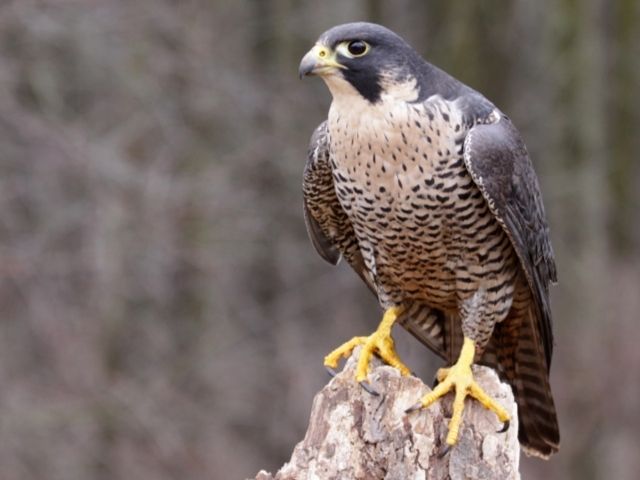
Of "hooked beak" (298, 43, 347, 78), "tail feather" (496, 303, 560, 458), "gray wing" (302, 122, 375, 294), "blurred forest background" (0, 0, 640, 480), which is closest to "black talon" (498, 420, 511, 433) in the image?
"tail feather" (496, 303, 560, 458)

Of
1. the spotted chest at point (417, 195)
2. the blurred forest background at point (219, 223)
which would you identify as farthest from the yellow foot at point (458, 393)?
the blurred forest background at point (219, 223)

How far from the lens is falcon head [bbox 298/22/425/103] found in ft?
17.2

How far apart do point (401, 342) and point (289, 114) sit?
3322 mm

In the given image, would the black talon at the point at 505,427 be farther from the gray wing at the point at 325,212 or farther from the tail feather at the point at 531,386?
the gray wing at the point at 325,212

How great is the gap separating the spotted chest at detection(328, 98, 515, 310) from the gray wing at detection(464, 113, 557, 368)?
0.20 ft

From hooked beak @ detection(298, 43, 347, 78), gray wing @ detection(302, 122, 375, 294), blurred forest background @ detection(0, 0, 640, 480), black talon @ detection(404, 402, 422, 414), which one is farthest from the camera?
blurred forest background @ detection(0, 0, 640, 480)

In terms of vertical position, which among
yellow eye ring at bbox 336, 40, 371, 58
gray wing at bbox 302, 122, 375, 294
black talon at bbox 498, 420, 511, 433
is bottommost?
black talon at bbox 498, 420, 511, 433

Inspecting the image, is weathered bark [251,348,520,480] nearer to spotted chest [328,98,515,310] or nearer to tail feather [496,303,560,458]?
spotted chest [328,98,515,310]

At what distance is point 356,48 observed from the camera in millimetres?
5277

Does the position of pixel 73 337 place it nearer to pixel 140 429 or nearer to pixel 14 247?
pixel 140 429

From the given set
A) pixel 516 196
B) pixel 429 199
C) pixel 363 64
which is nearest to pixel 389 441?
pixel 429 199

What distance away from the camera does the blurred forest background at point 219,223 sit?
10281 millimetres

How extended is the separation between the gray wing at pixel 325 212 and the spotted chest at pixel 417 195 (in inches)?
7.6

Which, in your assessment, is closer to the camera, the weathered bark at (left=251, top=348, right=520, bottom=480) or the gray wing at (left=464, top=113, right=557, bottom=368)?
the weathered bark at (left=251, top=348, right=520, bottom=480)
